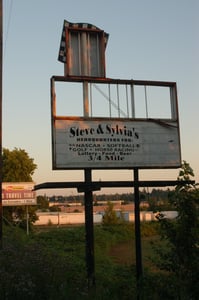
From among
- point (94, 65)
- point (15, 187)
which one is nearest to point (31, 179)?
Result: point (15, 187)

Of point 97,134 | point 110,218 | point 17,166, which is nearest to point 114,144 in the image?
point 97,134

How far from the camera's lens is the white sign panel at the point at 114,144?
9.41m

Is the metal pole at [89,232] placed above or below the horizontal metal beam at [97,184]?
below

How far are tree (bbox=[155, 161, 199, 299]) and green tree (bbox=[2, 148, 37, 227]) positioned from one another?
108 ft

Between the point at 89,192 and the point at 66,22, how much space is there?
12.8 ft

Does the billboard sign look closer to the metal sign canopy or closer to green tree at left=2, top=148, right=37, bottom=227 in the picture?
green tree at left=2, top=148, right=37, bottom=227

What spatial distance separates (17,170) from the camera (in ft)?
133

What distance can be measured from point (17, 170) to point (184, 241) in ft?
113

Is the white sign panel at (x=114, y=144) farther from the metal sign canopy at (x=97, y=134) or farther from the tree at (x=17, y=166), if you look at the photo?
the tree at (x=17, y=166)

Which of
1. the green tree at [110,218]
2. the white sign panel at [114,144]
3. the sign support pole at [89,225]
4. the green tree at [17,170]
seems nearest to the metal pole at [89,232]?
the sign support pole at [89,225]

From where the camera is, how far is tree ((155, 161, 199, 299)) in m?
7.36

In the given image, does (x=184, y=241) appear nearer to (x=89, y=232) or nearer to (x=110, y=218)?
(x=89, y=232)

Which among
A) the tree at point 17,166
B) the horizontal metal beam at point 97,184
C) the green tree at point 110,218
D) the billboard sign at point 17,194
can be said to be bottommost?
the green tree at point 110,218

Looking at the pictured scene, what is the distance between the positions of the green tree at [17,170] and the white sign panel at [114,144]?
30.5 m
